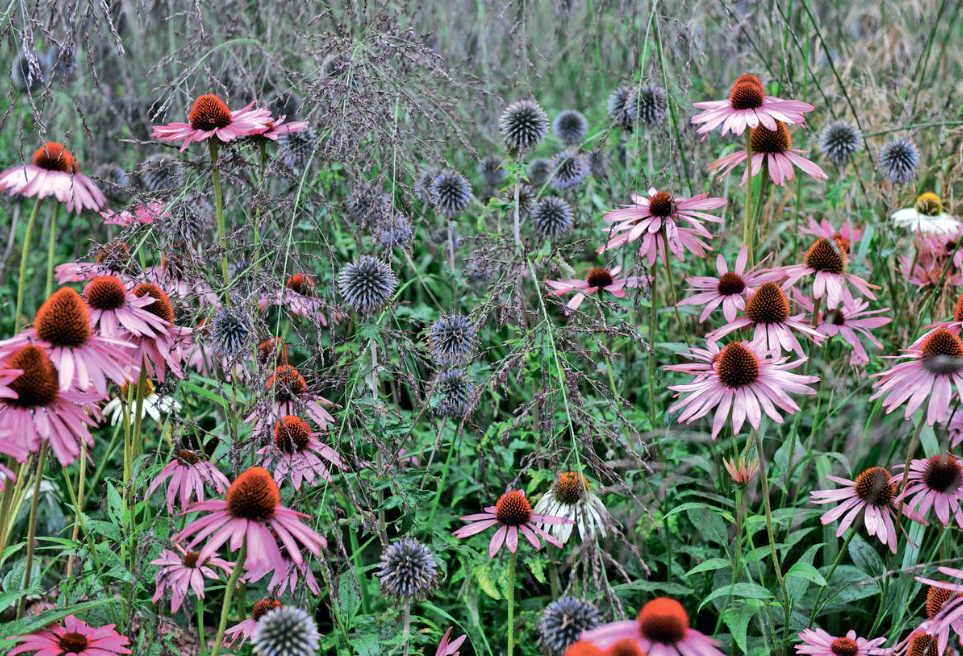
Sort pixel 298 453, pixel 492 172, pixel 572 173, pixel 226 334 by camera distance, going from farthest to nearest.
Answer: pixel 492 172, pixel 572 173, pixel 226 334, pixel 298 453

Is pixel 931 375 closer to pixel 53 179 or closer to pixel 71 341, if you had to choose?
pixel 71 341

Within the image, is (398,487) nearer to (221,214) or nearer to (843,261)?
(221,214)

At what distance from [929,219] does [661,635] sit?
1.77 m

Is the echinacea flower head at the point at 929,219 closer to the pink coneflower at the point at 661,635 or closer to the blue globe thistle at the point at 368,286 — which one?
the blue globe thistle at the point at 368,286

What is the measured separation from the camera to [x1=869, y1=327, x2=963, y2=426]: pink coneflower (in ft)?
4.67

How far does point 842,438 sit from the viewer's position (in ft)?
7.12

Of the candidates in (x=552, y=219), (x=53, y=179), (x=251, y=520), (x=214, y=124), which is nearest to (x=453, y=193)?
(x=552, y=219)

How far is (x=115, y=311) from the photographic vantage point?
1.40m

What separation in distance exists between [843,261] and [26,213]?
311 cm

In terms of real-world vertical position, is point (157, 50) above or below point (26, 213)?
above

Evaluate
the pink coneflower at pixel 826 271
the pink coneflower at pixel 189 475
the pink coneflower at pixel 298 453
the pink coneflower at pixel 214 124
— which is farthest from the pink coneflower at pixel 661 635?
the pink coneflower at pixel 214 124

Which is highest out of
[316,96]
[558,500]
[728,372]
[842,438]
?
[316,96]

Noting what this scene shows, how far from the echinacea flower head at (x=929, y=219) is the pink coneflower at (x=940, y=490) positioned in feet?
2.93

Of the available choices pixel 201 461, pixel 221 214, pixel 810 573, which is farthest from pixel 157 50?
pixel 810 573
